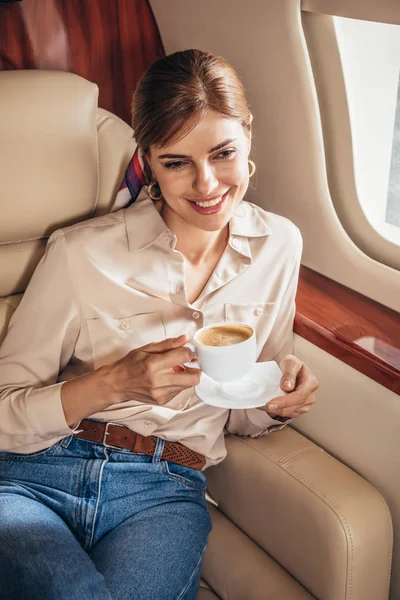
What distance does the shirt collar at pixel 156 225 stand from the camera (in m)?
1.58

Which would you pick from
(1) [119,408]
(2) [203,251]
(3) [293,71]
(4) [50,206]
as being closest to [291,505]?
(1) [119,408]

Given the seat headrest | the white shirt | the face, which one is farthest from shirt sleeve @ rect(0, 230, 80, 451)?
the face

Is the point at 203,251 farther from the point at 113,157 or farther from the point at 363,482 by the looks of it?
the point at 363,482

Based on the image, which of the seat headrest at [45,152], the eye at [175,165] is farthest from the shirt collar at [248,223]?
the seat headrest at [45,152]

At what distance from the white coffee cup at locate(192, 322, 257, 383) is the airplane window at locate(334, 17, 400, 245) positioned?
615 millimetres

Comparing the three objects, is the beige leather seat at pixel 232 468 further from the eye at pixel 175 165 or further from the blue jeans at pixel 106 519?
the eye at pixel 175 165

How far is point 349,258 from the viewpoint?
1.81 m

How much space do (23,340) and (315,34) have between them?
36.2 inches

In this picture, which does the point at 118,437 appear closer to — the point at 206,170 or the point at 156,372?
the point at 156,372

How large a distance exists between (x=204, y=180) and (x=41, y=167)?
1.31 ft

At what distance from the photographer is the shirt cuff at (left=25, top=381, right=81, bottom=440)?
4.75ft

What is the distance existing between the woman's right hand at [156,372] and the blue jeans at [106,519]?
25 cm

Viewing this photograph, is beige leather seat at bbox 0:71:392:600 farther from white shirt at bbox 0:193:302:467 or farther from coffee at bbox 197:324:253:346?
coffee at bbox 197:324:253:346

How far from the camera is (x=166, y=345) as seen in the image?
1.30 meters
